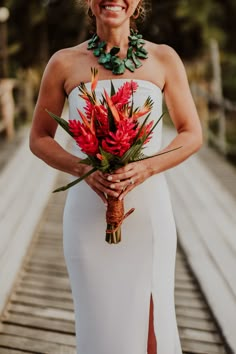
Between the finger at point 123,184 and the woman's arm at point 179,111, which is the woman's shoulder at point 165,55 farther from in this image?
the finger at point 123,184

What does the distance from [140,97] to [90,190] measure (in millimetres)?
357

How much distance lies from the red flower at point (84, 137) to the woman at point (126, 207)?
0.17 m

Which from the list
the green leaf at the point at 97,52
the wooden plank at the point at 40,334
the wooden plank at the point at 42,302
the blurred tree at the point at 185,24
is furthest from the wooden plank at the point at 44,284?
the blurred tree at the point at 185,24

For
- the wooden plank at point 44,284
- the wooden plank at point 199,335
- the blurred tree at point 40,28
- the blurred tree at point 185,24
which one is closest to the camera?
the wooden plank at point 199,335

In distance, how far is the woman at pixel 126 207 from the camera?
150 centimetres

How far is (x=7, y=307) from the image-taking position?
2.82 metres

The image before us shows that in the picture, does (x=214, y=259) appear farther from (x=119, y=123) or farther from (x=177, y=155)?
(x=119, y=123)

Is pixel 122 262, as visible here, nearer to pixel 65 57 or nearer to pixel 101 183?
pixel 101 183

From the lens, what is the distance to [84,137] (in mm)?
1247

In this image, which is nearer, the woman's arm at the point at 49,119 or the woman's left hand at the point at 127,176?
the woman's left hand at the point at 127,176

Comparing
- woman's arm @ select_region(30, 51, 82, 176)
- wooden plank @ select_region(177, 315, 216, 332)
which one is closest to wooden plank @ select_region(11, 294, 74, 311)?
wooden plank @ select_region(177, 315, 216, 332)

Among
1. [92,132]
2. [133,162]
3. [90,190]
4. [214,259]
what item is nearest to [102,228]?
[90,190]

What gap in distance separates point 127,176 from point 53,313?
66.3 inches

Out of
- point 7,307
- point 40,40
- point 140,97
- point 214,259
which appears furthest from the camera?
point 40,40
